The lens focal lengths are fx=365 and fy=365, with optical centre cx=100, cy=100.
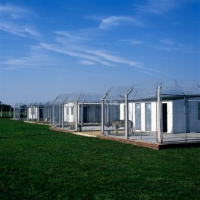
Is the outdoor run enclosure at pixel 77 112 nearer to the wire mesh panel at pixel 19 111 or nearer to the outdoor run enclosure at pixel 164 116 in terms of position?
the outdoor run enclosure at pixel 164 116

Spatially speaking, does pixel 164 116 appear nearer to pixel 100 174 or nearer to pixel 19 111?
pixel 100 174

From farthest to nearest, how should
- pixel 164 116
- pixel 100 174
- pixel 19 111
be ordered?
pixel 19 111
pixel 164 116
pixel 100 174

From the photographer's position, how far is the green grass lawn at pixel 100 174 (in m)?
7.11

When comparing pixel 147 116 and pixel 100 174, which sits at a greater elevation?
pixel 147 116

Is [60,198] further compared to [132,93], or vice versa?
[132,93]

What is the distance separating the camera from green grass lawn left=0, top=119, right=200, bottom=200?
7.11 m

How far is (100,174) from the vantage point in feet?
29.3

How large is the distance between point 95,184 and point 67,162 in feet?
10.1

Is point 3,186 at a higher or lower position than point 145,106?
lower

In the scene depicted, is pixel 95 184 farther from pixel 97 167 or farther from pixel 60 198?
pixel 97 167

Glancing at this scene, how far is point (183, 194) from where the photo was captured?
7.01 meters

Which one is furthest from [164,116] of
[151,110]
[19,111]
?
[19,111]

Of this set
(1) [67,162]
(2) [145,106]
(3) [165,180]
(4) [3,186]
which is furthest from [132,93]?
(4) [3,186]

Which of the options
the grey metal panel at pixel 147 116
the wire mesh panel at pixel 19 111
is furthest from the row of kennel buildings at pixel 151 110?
the wire mesh panel at pixel 19 111
